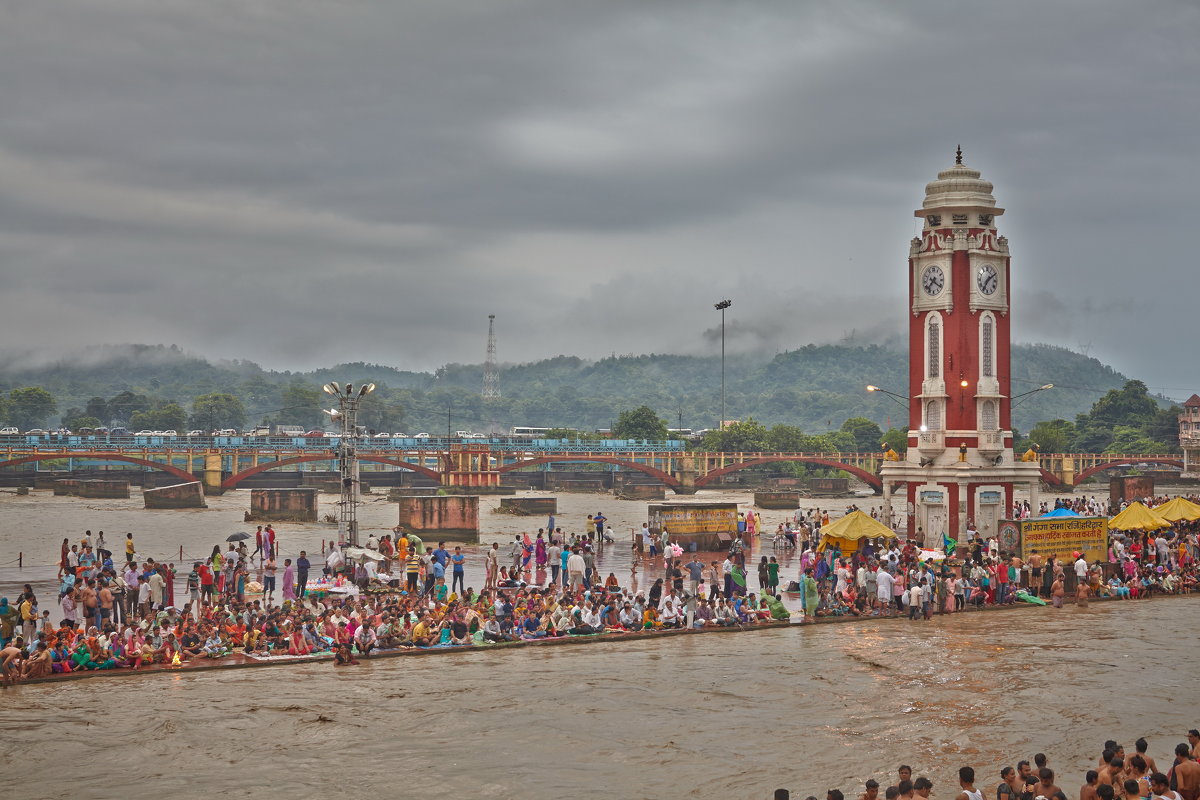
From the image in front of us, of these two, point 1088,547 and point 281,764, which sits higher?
point 1088,547

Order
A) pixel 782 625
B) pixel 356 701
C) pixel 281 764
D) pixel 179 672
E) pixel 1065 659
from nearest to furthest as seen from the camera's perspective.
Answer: pixel 281 764 → pixel 356 701 → pixel 179 672 → pixel 1065 659 → pixel 782 625

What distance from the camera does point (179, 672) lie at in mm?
22422

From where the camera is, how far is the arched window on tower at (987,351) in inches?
1735

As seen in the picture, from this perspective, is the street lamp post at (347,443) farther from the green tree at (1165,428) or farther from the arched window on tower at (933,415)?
the green tree at (1165,428)

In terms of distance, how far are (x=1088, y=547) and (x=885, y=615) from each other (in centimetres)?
822

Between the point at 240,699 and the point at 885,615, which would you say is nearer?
the point at 240,699

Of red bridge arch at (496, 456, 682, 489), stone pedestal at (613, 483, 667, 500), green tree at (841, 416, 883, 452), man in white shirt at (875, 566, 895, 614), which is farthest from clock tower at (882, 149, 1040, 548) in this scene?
green tree at (841, 416, 883, 452)

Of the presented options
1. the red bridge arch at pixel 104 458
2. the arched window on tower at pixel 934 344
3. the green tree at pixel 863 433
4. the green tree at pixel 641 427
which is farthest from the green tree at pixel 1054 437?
the arched window on tower at pixel 934 344

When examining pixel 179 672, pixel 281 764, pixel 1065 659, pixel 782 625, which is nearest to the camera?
pixel 281 764

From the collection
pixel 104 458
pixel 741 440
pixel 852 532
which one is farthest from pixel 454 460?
pixel 852 532

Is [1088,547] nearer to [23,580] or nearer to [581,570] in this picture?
[581,570]

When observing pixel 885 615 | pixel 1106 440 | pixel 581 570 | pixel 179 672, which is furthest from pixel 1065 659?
pixel 1106 440

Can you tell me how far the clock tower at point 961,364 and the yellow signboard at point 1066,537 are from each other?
932 centimetres

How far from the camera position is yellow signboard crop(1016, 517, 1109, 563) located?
33000mm
